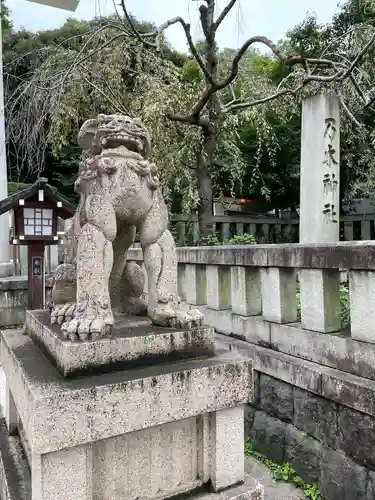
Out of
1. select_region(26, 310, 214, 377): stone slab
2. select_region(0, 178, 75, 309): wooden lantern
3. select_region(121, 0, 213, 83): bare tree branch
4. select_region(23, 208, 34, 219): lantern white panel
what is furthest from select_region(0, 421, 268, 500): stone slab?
select_region(121, 0, 213, 83): bare tree branch

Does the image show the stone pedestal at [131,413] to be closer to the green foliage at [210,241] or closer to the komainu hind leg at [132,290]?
the komainu hind leg at [132,290]

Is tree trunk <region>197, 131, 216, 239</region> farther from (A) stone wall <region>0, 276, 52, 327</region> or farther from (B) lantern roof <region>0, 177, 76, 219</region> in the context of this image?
(A) stone wall <region>0, 276, 52, 327</region>

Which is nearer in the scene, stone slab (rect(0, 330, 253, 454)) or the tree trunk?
stone slab (rect(0, 330, 253, 454))

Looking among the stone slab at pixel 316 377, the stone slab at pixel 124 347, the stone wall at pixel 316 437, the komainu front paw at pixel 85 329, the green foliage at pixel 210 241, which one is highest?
the green foliage at pixel 210 241

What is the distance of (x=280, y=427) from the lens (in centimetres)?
258

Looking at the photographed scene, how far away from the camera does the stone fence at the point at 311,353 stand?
2.08 meters

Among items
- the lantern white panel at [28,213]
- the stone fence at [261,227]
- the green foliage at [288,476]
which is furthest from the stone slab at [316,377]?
the stone fence at [261,227]

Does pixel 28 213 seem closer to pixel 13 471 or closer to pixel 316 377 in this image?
pixel 13 471

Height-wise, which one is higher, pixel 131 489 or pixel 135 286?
pixel 135 286

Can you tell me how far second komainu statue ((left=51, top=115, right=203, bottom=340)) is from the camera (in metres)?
1.75

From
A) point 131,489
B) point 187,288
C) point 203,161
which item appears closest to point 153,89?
point 203,161

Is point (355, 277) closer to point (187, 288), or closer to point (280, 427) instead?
point (280, 427)

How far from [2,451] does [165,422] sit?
3.56ft

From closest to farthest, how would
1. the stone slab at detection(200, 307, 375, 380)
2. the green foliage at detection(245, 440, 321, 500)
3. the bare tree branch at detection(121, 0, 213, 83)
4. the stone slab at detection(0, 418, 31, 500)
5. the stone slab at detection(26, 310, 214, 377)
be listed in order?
the stone slab at detection(26, 310, 214, 377) → the stone slab at detection(0, 418, 31, 500) → the stone slab at detection(200, 307, 375, 380) → the green foliage at detection(245, 440, 321, 500) → the bare tree branch at detection(121, 0, 213, 83)
